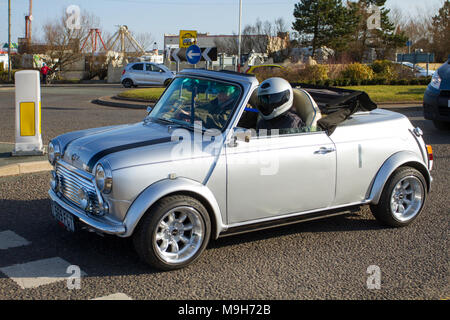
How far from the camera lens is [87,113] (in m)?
16.3

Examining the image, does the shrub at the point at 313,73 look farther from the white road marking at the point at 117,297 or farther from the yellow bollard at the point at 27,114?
the white road marking at the point at 117,297

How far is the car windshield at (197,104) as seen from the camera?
16.1 ft

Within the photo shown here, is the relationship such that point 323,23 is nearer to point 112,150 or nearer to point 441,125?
point 441,125

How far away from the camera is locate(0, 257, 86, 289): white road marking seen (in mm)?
4160

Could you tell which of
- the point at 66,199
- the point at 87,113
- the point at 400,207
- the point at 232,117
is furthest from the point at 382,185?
the point at 87,113

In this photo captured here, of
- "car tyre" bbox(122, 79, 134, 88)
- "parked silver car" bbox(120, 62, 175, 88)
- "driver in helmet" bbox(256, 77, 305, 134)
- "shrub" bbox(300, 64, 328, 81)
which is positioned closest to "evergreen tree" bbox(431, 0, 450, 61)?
"shrub" bbox(300, 64, 328, 81)

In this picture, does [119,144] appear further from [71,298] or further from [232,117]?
[71,298]

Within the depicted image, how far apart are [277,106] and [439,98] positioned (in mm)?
7534

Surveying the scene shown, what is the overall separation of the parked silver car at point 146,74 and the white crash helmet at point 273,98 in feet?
89.5

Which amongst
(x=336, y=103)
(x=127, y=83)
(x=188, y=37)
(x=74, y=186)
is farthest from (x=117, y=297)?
(x=127, y=83)

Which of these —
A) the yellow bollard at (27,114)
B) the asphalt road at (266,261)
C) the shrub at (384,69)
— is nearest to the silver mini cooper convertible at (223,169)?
the asphalt road at (266,261)

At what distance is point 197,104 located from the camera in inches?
203

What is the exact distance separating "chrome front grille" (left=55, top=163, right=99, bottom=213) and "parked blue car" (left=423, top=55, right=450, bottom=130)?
8.99 metres
